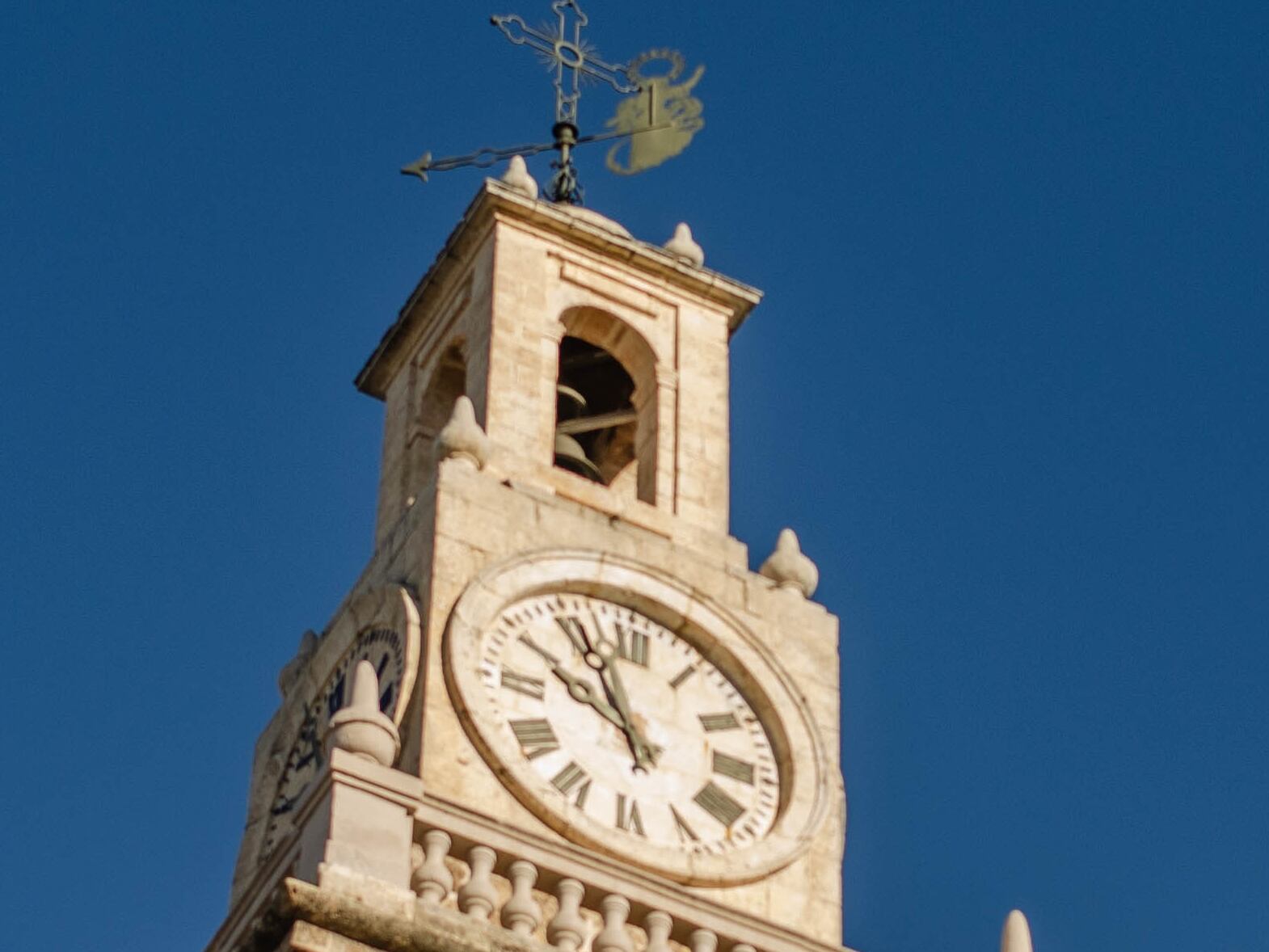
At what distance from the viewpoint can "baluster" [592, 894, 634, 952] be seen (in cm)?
2575

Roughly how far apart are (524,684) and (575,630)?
Result: 839 mm

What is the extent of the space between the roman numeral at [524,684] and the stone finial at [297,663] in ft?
8.25

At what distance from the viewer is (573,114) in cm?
3409

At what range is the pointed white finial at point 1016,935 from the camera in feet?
87.1

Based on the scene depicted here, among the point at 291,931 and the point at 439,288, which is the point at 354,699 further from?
the point at 439,288

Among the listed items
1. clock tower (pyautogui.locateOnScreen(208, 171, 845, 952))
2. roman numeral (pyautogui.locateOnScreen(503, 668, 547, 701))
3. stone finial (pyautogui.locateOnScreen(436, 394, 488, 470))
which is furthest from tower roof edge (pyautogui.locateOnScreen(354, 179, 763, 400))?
roman numeral (pyautogui.locateOnScreen(503, 668, 547, 701))

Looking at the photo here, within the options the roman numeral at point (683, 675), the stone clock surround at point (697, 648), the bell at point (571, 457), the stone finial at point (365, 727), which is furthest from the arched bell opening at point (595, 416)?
the stone finial at point (365, 727)

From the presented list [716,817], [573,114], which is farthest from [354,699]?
[573,114]

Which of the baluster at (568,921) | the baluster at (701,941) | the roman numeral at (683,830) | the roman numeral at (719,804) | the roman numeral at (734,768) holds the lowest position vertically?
the baluster at (568,921)

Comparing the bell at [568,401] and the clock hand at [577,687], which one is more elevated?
→ the bell at [568,401]

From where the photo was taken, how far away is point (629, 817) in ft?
88.9

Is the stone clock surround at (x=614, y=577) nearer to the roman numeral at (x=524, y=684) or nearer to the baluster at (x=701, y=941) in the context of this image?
the baluster at (x=701, y=941)

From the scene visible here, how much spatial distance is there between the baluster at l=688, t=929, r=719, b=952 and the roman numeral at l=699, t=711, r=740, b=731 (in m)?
2.17

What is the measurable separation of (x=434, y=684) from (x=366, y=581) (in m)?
2.40
